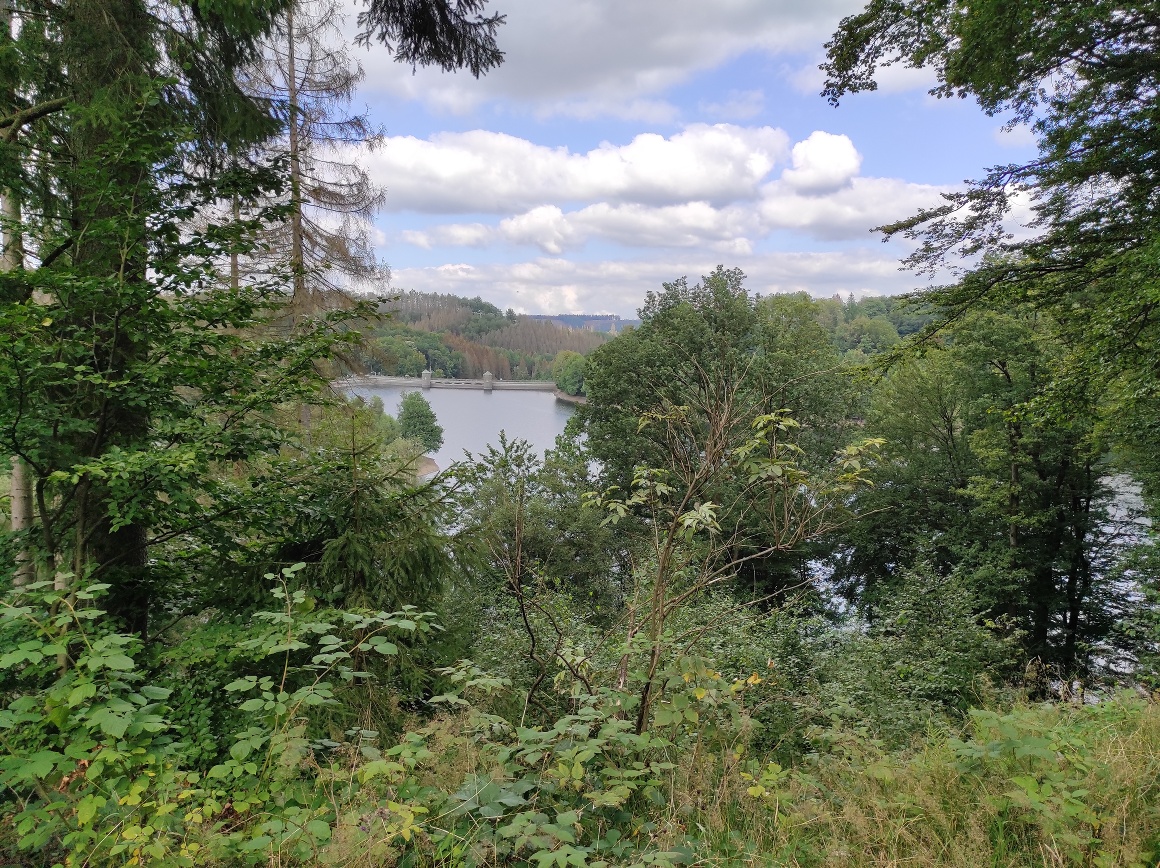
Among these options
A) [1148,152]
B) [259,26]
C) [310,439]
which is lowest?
[310,439]

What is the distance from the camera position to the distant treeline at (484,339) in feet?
200

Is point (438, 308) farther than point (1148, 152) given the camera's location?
Yes

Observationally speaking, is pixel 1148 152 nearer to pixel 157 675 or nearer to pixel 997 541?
pixel 157 675

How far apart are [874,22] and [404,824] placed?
25.9 feet

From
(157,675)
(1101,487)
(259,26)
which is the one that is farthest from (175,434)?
(1101,487)

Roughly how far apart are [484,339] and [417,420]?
142 feet

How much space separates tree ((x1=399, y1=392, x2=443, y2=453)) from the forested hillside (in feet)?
101

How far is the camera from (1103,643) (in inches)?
502

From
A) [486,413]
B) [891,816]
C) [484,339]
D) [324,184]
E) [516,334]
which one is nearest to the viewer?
[891,816]

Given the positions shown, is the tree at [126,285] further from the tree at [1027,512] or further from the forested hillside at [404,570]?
the tree at [1027,512]

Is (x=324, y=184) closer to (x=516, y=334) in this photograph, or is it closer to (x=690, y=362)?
(x=690, y=362)

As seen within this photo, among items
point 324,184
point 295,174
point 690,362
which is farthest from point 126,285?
point 690,362

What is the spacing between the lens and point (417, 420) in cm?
4116

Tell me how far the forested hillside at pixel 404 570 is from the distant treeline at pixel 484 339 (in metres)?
41.2
